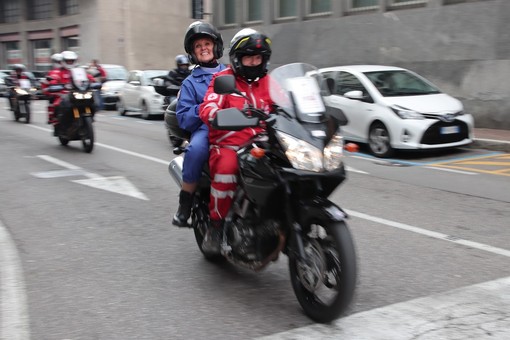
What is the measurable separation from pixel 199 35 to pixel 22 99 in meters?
14.2

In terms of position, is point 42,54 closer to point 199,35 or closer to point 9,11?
point 9,11

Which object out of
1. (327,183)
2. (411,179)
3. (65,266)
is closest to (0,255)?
(65,266)

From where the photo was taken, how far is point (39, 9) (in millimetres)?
41281

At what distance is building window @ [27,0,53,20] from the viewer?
40.3m

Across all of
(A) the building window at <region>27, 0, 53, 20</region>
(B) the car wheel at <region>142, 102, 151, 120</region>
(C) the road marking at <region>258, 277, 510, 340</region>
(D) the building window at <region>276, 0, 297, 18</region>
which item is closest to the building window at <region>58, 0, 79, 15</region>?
(A) the building window at <region>27, 0, 53, 20</region>

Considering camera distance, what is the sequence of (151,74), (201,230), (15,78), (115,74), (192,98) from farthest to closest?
1. (115,74)
2. (151,74)
3. (15,78)
4. (201,230)
5. (192,98)

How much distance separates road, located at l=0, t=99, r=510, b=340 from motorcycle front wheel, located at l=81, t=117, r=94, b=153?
215 centimetres

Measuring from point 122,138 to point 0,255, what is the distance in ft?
28.0

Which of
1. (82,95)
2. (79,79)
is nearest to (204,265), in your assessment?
(82,95)

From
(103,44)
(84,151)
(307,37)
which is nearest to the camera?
(84,151)

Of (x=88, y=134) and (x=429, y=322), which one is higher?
(x=88, y=134)

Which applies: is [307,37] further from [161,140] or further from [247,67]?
[247,67]

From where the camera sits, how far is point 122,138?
13.4 metres

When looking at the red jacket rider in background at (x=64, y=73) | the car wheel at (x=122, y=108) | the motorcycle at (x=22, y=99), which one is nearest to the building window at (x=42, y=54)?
the car wheel at (x=122, y=108)
